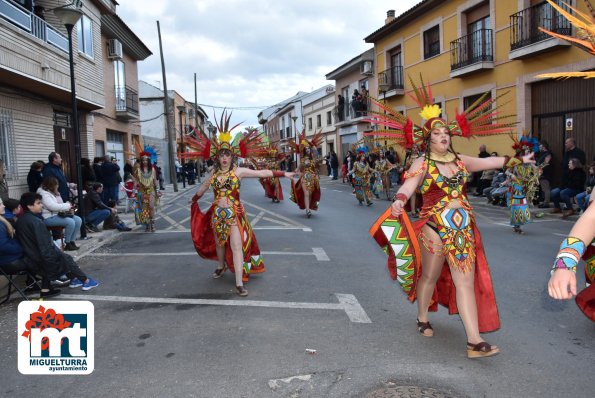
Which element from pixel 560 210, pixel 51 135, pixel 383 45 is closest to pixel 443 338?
pixel 560 210

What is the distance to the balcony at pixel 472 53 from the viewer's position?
59.7ft

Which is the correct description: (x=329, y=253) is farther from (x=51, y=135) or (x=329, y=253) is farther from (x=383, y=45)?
(x=383, y=45)

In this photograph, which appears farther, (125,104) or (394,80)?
(394,80)

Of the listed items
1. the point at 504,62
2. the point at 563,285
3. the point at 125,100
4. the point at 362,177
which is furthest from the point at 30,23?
the point at 504,62

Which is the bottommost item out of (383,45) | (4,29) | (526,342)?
(526,342)

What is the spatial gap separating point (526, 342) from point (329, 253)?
164 inches

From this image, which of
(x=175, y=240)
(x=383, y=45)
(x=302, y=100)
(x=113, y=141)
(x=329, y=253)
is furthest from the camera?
(x=302, y=100)

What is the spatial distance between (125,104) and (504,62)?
15.7 meters

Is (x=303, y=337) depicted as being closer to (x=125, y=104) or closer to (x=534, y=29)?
(x=534, y=29)

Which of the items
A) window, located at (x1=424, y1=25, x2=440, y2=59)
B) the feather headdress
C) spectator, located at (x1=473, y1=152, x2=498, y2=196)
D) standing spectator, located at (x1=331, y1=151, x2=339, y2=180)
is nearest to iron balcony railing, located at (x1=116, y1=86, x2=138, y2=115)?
standing spectator, located at (x1=331, y1=151, x2=339, y2=180)

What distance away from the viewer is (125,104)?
2283cm

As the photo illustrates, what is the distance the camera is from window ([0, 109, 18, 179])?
480 inches

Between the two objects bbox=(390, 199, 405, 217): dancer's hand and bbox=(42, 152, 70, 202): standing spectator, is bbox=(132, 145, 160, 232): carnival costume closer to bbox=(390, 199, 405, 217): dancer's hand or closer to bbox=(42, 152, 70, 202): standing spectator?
bbox=(42, 152, 70, 202): standing spectator

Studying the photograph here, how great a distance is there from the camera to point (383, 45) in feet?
91.2
